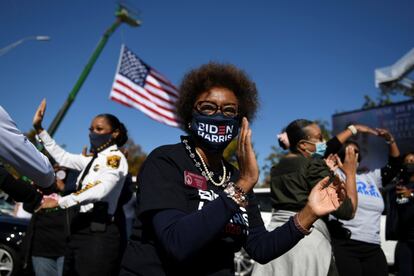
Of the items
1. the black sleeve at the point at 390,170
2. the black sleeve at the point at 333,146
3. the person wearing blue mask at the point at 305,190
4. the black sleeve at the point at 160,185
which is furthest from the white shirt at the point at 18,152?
the black sleeve at the point at 390,170

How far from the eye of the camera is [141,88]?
35.9 ft

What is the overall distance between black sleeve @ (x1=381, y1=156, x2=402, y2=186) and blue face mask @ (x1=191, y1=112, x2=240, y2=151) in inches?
118

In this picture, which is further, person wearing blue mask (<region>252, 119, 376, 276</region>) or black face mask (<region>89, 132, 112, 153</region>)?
black face mask (<region>89, 132, 112, 153</region>)

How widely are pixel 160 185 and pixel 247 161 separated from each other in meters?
0.42

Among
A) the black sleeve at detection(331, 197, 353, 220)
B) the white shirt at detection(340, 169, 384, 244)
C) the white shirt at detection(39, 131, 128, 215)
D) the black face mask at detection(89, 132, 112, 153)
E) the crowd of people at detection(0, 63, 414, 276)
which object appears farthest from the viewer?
the black face mask at detection(89, 132, 112, 153)

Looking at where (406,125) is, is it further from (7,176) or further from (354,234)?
(7,176)

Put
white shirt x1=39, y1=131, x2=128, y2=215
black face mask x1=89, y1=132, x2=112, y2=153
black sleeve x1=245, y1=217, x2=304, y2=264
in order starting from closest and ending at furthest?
black sleeve x1=245, y1=217, x2=304, y2=264 → white shirt x1=39, y1=131, x2=128, y2=215 → black face mask x1=89, y1=132, x2=112, y2=153

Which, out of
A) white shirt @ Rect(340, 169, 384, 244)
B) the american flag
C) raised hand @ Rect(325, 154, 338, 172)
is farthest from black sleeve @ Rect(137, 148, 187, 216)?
the american flag

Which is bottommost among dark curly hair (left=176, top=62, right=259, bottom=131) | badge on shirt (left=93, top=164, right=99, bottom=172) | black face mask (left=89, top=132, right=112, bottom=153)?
badge on shirt (left=93, top=164, right=99, bottom=172)

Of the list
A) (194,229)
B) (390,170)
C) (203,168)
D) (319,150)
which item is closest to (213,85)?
(203,168)

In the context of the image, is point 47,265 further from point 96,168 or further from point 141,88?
point 141,88

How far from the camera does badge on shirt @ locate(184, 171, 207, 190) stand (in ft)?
6.14

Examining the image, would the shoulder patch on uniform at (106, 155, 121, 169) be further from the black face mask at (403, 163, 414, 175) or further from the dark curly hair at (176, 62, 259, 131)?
the black face mask at (403, 163, 414, 175)

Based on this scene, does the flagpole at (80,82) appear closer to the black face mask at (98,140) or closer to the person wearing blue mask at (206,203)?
the black face mask at (98,140)
